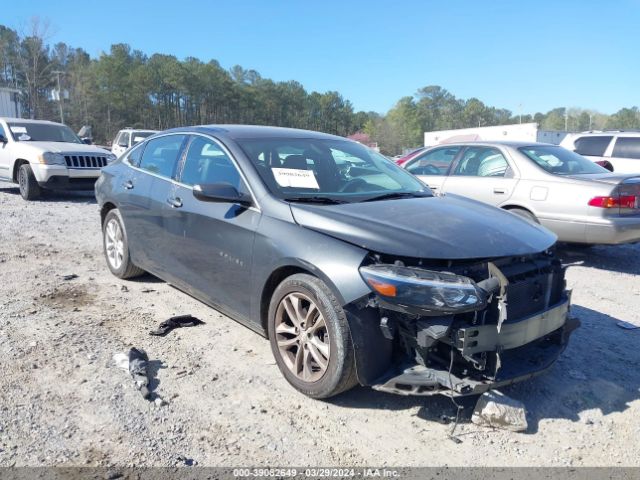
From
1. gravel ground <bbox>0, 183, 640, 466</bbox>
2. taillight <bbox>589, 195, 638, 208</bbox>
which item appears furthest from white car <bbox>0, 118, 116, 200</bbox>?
taillight <bbox>589, 195, 638, 208</bbox>

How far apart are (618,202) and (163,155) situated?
5.17 metres

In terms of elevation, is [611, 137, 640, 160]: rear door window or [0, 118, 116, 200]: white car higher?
[611, 137, 640, 160]: rear door window

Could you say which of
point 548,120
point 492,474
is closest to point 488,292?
point 492,474

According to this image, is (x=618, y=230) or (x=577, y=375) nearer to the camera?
(x=577, y=375)

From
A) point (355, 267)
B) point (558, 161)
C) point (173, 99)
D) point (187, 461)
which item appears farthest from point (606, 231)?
point (173, 99)

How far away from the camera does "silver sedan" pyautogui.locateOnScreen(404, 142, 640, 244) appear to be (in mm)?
6168

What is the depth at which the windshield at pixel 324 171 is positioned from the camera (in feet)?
12.1

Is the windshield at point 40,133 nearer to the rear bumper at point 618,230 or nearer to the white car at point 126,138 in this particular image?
Result: the white car at point 126,138

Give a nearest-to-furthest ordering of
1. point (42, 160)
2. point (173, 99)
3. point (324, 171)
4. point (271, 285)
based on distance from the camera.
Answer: point (271, 285)
point (324, 171)
point (42, 160)
point (173, 99)

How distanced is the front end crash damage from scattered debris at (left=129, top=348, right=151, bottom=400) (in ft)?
4.60

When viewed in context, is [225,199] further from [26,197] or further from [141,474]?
[26,197]

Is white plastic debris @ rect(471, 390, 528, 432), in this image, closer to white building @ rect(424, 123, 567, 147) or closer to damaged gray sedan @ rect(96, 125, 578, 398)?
damaged gray sedan @ rect(96, 125, 578, 398)

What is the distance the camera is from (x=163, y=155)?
4859 mm

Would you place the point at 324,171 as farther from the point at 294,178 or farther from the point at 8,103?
the point at 8,103
